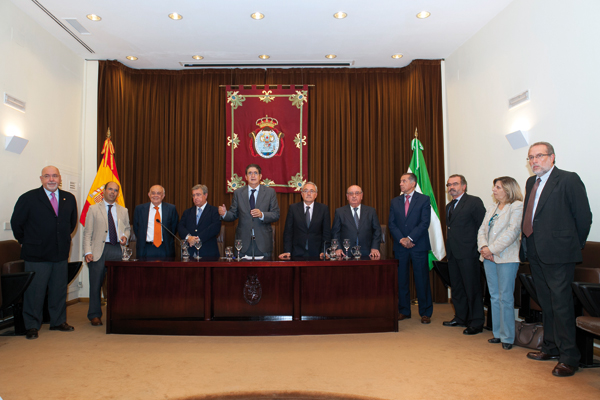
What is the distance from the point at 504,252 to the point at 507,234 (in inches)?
7.2

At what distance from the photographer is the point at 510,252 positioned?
150 inches

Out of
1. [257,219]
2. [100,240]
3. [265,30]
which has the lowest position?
[100,240]

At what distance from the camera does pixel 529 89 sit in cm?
465

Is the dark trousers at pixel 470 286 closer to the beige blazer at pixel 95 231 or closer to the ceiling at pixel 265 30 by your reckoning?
the ceiling at pixel 265 30

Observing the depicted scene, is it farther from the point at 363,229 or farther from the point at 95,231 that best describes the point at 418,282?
the point at 95,231

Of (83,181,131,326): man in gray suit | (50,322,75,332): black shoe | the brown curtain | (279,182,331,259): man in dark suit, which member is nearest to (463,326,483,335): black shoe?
(279,182,331,259): man in dark suit

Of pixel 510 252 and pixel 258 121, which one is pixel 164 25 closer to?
pixel 258 121

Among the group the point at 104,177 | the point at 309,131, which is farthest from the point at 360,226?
the point at 104,177

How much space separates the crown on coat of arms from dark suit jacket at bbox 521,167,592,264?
4261 mm

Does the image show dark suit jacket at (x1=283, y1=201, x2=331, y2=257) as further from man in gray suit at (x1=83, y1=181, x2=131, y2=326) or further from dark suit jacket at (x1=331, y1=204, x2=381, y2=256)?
man in gray suit at (x1=83, y1=181, x2=131, y2=326)

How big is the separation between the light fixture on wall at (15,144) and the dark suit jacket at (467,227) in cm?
507

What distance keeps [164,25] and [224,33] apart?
76cm

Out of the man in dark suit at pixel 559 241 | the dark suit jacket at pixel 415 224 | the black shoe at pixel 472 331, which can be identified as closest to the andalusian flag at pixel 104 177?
the dark suit jacket at pixel 415 224

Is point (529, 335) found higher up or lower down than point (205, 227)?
lower down
